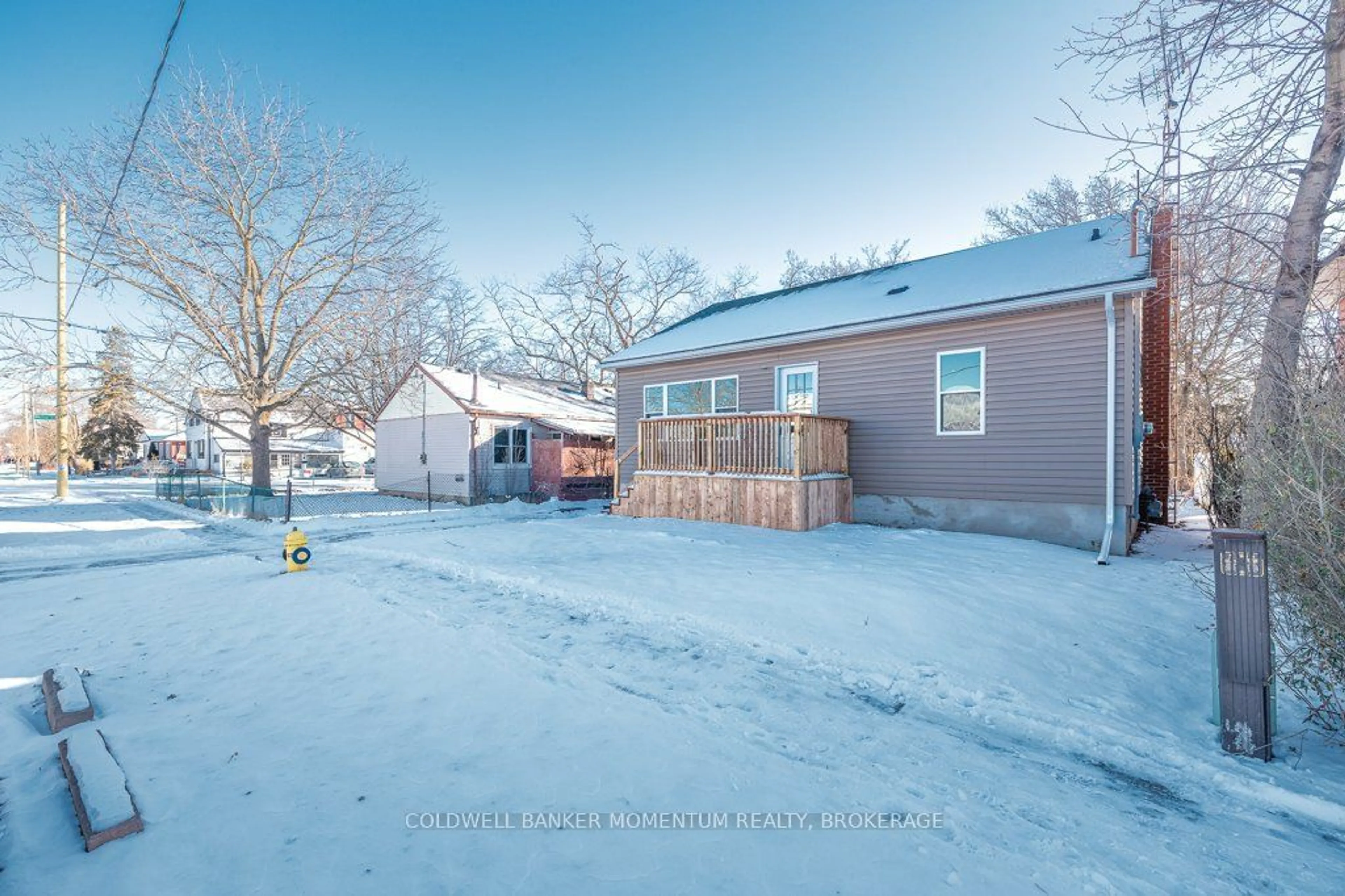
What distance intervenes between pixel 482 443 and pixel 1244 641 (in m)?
18.5

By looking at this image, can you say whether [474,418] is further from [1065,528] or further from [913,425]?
[1065,528]

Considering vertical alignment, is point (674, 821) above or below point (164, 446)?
below

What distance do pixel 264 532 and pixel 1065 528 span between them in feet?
48.5

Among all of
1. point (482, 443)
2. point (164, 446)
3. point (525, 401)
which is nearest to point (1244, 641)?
point (482, 443)

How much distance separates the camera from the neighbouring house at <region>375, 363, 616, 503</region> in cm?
1908

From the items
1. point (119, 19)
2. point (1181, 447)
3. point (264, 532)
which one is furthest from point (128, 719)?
point (1181, 447)

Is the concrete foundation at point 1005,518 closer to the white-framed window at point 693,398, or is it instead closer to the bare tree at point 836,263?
the white-framed window at point 693,398

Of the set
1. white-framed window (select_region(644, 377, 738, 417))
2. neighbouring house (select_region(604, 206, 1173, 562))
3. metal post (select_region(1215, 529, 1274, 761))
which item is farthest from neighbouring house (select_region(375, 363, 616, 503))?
metal post (select_region(1215, 529, 1274, 761))

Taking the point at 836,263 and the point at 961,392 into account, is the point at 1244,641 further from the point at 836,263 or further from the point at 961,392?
the point at 836,263

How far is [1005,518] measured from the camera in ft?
30.4

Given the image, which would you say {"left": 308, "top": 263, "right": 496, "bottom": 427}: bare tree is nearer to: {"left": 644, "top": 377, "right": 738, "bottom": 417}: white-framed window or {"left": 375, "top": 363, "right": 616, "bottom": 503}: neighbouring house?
{"left": 375, "top": 363, "right": 616, "bottom": 503}: neighbouring house

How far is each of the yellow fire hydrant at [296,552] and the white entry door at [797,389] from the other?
832 centimetres

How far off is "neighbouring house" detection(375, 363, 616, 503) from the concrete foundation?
35.8 feet

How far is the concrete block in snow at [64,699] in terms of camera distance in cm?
341
